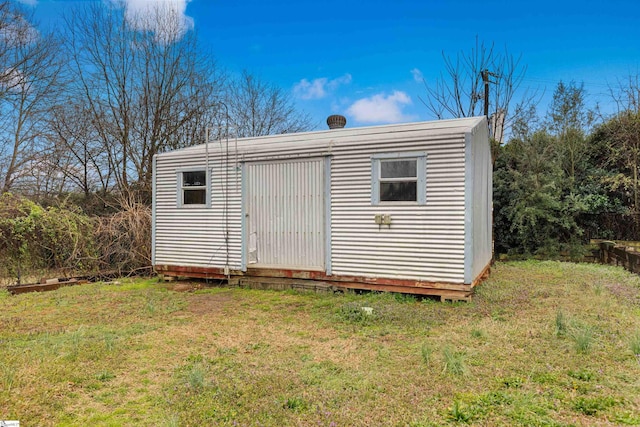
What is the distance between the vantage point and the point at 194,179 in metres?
8.02

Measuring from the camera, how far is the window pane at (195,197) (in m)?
7.89

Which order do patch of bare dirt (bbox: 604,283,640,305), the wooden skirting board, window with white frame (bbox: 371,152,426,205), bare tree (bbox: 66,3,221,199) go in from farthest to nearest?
bare tree (bbox: 66,3,221,199) → window with white frame (bbox: 371,152,426,205) → the wooden skirting board → patch of bare dirt (bbox: 604,283,640,305)

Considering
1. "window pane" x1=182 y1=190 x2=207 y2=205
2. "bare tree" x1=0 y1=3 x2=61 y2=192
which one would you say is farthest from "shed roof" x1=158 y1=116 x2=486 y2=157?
"bare tree" x1=0 y1=3 x2=61 y2=192

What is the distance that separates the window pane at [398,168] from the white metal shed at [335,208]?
0.02m

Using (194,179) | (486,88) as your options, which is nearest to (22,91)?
(194,179)

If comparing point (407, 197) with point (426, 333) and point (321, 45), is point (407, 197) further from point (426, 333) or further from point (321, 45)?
point (321, 45)

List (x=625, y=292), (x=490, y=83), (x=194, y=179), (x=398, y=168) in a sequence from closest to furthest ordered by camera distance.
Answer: (x=625, y=292) → (x=398, y=168) → (x=194, y=179) → (x=490, y=83)

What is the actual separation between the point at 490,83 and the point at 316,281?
34.2 ft

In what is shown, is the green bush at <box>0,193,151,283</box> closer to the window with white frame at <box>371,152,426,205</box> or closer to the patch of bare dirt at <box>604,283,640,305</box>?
the window with white frame at <box>371,152,426,205</box>

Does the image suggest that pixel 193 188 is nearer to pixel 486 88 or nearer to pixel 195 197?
pixel 195 197

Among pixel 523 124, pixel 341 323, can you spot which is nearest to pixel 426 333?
pixel 341 323

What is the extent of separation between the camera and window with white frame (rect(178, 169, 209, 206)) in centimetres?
788

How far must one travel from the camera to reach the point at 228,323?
5.07 m

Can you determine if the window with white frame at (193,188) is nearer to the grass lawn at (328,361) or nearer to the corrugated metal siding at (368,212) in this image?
the corrugated metal siding at (368,212)
